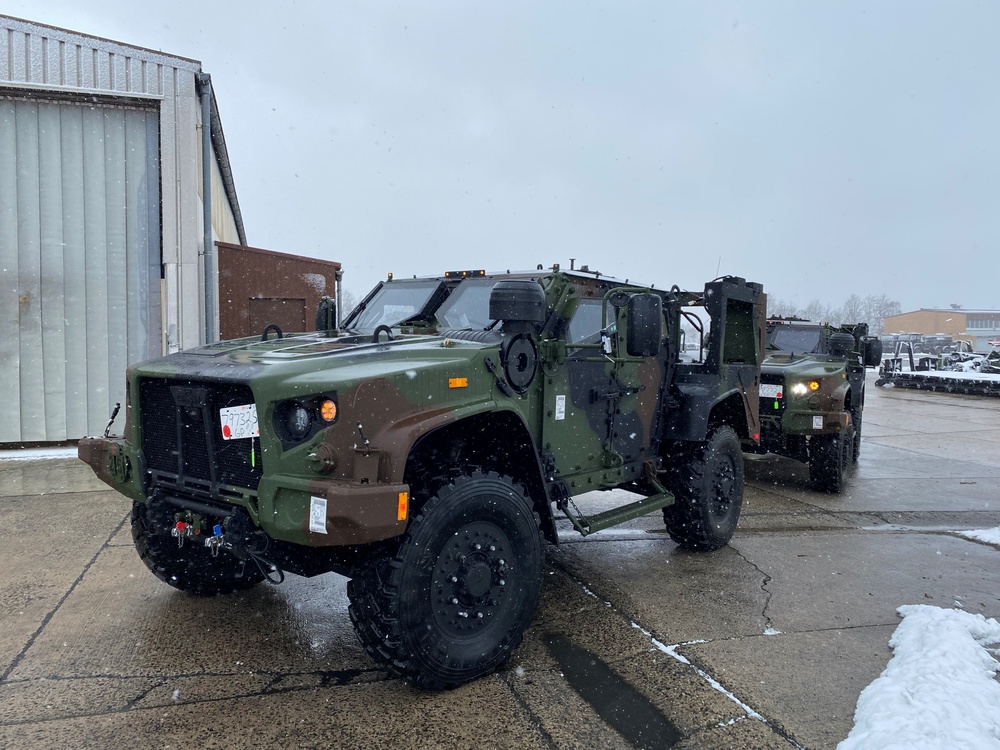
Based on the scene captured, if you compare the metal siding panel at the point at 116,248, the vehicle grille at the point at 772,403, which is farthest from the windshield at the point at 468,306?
the metal siding panel at the point at 116,248

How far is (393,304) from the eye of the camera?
509 cm

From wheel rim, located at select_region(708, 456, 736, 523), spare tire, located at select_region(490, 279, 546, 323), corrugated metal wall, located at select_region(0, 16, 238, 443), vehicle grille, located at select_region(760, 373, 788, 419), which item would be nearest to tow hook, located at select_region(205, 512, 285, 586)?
spare tire, located at select_region(490, 279, 546, 323)

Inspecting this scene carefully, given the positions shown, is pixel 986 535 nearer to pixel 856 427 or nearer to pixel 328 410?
pixel 856 427

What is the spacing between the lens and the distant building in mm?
80250

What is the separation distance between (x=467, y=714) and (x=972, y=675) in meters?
2.35

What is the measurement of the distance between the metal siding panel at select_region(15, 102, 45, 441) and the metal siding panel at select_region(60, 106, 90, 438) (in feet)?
1.00

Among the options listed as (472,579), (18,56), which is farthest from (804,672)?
(18,56)

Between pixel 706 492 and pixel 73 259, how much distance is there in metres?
8.38

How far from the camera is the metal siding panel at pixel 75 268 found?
30.9ft

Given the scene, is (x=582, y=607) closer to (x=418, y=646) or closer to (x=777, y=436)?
(x=418, y=646)

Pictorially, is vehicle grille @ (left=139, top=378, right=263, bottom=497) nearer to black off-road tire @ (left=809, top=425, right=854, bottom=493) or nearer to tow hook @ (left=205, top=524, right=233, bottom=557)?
tow hook @ (left=205, top=524, right=233, bottom=557)

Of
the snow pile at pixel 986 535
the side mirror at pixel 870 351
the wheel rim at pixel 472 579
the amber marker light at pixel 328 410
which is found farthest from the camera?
the side mirror at pixel 870 351

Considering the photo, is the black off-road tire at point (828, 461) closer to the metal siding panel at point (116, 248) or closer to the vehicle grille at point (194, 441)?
the vehicle grille at point (194, 441)

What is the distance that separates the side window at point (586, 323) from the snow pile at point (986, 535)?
4031mm
